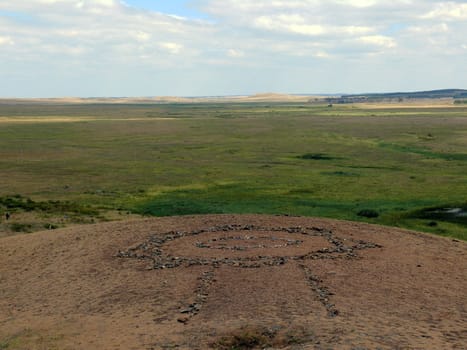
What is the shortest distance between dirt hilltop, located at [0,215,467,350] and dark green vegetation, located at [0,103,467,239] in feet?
27.3

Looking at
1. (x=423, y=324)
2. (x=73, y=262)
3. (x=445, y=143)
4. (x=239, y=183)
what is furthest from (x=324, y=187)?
(x=445, y=143)

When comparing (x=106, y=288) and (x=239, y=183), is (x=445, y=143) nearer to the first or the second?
(x=239, y=183)

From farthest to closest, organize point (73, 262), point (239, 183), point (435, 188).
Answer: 1. point (239, 183)
2. point (435, 188)
3. point (73, 262)

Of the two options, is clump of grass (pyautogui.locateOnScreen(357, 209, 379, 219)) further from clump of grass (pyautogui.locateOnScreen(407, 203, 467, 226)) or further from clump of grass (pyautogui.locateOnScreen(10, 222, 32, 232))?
clump of grass (pyautogui.locateOnScreen(10, 222, 32, 232))

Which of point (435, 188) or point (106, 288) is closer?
point (106, 288)

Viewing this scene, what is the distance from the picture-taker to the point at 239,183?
51.3 metres

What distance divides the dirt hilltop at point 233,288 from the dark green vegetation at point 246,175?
8336 millimetres

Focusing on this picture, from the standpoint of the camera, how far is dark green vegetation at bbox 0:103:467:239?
1580 inches

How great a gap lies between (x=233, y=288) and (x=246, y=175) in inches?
1400

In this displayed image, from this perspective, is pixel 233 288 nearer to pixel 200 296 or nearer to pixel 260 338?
pixel 200 296

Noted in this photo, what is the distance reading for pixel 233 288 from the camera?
20.8m

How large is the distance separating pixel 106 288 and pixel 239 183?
3025 cm


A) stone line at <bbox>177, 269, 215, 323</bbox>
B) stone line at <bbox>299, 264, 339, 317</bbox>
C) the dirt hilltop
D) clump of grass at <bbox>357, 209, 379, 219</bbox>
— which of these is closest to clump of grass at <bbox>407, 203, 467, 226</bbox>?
clump of grass at <bbox>357, 209, 379, 219</bbox>

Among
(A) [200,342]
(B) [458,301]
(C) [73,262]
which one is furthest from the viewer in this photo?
(C) [73,262]
